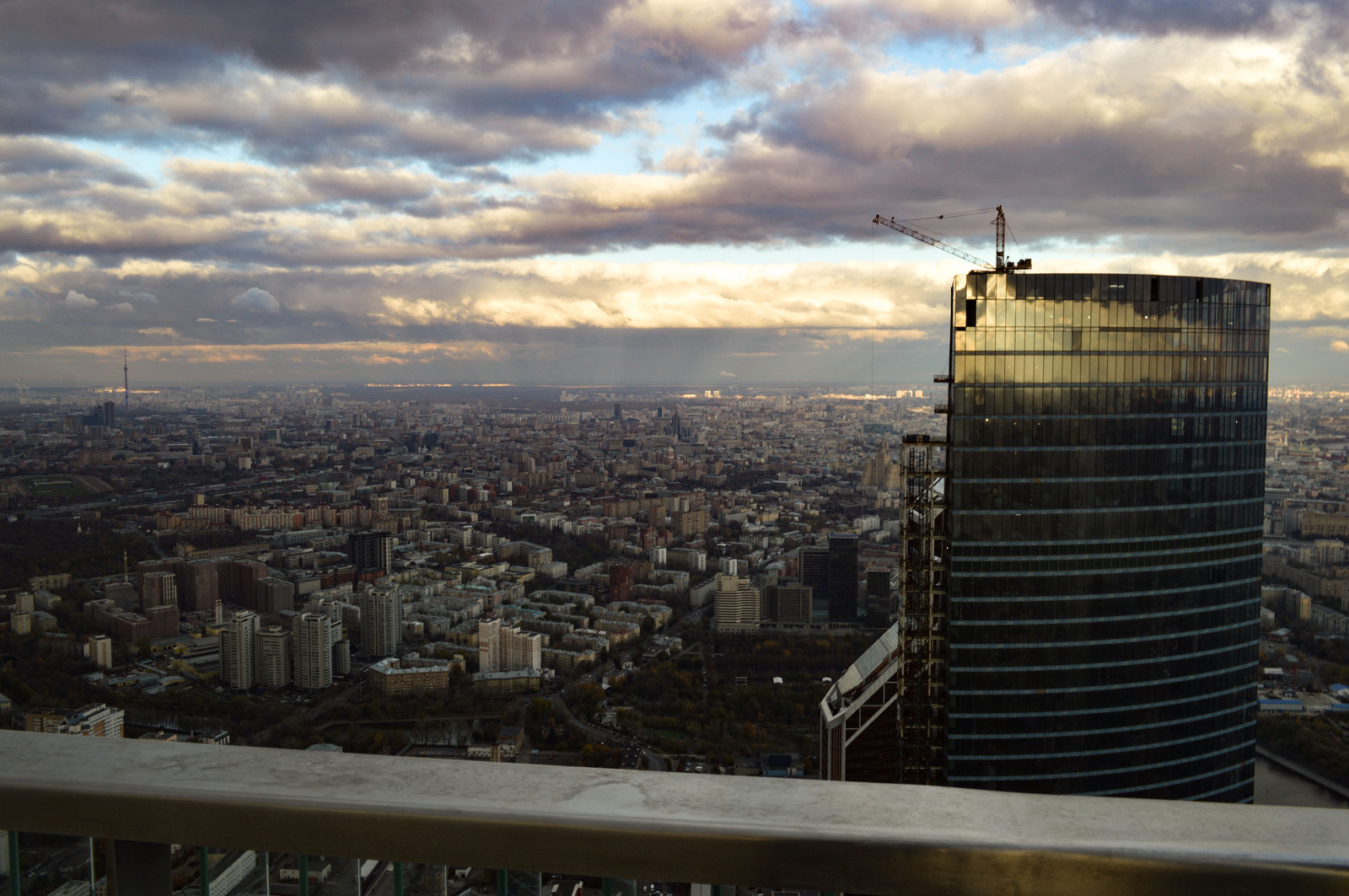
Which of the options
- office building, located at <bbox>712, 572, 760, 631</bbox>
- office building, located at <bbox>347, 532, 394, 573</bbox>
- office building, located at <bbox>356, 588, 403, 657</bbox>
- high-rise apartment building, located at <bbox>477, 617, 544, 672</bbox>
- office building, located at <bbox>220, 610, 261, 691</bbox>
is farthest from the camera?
office building, located at <bbox>347, 532, 394, 573</bbox>

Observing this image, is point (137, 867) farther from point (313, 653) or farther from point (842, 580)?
point (842, 580)

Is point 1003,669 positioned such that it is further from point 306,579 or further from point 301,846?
point 306,579

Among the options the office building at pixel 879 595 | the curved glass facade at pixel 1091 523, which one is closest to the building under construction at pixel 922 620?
the curved glass facade at pixel 1091 523

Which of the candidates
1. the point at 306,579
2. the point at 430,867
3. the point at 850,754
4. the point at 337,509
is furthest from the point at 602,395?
the point at 430,867

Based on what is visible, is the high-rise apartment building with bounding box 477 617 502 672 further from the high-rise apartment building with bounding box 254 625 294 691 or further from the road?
the high-rise apartment building with bounding box 254 625 294 691

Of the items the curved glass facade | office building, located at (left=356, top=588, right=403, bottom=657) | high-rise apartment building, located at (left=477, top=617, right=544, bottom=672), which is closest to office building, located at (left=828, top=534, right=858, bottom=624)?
high-rise apartment building, located at (left=477, top=617, right=544, bottom=672)

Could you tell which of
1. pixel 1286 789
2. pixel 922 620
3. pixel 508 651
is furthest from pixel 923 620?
pixel 508 651
